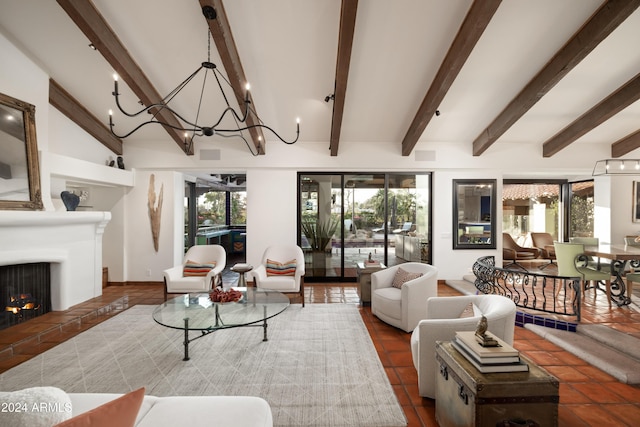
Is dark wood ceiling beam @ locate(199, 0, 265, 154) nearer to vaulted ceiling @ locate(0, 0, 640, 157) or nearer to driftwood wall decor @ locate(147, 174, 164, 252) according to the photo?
vaulted ceiling @ locate(0, 0, 640, 157)

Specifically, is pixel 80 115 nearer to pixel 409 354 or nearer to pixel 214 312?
pixel 214 312

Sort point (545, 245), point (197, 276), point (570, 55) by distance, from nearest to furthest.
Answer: point (570, 55) → point (197, 276) → point (545, 245)

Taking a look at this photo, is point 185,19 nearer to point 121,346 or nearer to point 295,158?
point 295,158

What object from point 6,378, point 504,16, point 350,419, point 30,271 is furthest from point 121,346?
point 504,16

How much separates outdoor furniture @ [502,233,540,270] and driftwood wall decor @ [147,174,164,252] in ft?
24.6

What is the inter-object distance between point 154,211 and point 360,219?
13.3ft

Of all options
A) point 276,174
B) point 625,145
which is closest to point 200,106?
point 276,174

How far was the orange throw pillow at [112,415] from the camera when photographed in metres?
0.91

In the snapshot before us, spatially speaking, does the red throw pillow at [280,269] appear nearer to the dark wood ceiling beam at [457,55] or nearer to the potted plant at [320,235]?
the potted plant at [320,235]

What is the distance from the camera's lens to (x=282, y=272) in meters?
4.82

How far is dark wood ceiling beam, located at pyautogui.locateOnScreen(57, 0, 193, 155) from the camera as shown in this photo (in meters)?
3.05

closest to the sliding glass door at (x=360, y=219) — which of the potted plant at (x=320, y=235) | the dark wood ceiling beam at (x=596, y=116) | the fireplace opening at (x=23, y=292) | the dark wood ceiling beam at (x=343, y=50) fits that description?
the potted plant at (x=320, y=235)

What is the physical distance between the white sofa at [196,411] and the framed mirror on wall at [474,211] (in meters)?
5.47

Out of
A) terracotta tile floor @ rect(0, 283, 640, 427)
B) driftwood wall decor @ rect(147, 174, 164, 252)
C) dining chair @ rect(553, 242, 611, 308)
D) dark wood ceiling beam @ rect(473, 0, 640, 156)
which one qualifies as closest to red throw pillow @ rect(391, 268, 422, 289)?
terracotta tile floor @ rect(0, 283, 640, 427)
